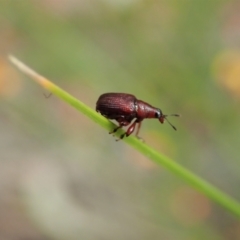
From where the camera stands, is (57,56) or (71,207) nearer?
(71,207)

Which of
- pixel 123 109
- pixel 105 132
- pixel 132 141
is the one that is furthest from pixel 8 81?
pixel 132 141

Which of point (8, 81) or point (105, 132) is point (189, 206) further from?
point (8, 81)

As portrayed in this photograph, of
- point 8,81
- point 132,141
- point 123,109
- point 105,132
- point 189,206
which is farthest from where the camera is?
point 8,81

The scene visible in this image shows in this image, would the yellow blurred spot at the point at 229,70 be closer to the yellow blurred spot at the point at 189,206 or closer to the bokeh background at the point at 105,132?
the bokeh background at the point at 105,132

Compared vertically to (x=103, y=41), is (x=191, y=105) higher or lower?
lower

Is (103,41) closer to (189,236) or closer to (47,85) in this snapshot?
(189,236)

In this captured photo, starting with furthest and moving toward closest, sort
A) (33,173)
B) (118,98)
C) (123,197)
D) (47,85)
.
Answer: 1. (33,173)
2. (123,197)
3. (118,98)
4. (47,85)

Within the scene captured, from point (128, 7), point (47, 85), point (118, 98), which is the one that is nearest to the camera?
point (47, 85)

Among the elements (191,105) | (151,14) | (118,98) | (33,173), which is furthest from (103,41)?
(118,98)

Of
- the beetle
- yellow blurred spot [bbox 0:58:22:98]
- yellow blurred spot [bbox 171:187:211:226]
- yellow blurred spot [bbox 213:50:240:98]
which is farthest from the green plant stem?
yellow blurred spot [bbox 0:58:22:98]
